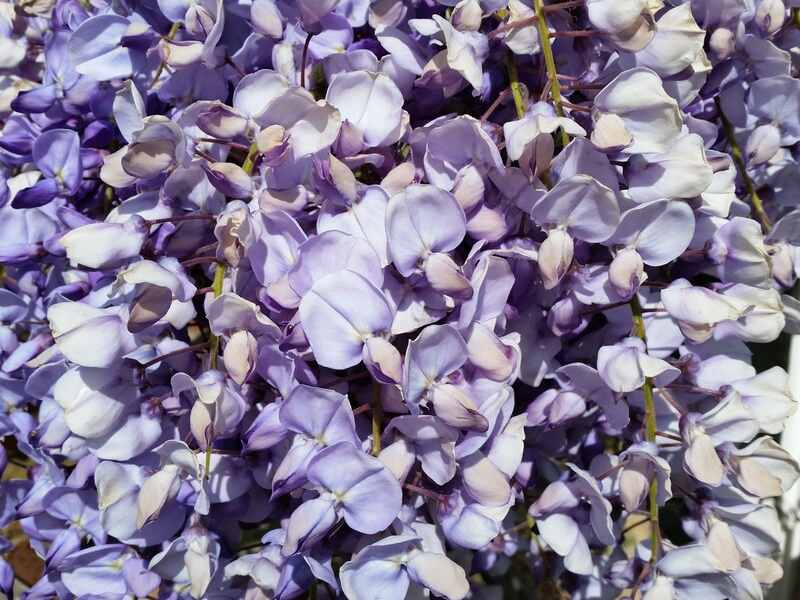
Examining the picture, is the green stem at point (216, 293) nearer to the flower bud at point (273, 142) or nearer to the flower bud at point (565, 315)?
the flower bud at point (273, 142)

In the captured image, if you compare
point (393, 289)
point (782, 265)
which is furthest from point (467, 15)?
point (782, 265)

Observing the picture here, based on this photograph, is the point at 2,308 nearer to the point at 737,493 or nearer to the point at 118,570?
the point at 118,570

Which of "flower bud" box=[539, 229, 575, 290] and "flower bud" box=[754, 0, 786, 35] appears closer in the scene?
"flower bud" box=[539, 229, 575, 290]

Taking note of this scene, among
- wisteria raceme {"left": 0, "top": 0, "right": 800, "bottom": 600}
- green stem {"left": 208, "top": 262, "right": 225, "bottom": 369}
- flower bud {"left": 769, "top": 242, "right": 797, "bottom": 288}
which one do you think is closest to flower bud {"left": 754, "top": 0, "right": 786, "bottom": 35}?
wisteria raceme {"left": 0, "top": 0, "right": 800, "bottom": 600}

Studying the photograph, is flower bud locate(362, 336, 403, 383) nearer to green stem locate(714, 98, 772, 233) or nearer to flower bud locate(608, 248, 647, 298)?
flower bud locate(608, 248, 647, 298)

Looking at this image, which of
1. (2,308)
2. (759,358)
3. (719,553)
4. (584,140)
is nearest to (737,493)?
(719,553)
